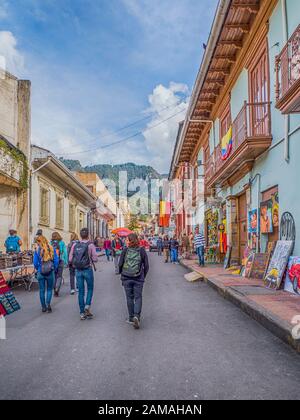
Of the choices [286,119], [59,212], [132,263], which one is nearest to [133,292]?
[132,263]

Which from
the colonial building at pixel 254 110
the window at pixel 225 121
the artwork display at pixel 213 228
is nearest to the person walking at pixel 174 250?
the artwork display at pixel 213 228

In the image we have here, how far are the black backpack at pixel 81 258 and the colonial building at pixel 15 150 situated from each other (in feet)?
28.8

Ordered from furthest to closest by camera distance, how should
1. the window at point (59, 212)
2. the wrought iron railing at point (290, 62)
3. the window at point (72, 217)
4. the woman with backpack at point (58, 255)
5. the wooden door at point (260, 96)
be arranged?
the window at point (72, 217), the window at point (59, 212), the wooden door at point (260, 96), the woman with backpack at point (58, 255), the wrought iron railing at point (290, 62)

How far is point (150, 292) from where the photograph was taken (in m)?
10.2

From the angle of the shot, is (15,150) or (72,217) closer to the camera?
(15,150)

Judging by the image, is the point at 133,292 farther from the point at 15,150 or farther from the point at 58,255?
the point at 15,150

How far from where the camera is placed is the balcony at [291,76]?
23.3ft

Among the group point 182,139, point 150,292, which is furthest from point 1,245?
point 182,139

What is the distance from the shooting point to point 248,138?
34.9ft

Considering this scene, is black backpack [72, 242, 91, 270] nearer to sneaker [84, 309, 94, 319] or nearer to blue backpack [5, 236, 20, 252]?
sneaker [84, 309, 94, 319]

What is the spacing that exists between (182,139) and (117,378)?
2065 cm

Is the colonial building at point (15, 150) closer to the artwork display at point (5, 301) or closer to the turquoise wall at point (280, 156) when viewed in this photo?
the turquoise wall at point (280, 156)

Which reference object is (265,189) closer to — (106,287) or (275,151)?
(275,151)

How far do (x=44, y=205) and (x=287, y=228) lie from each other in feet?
44.6
